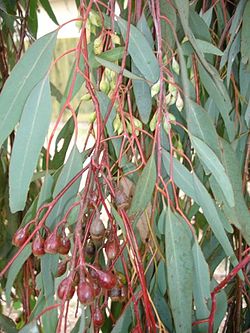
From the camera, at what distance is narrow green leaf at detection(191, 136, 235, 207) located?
624 millimetres

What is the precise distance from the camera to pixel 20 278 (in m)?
1.27

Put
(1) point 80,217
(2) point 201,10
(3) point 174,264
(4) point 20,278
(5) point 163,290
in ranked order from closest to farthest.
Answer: (1) point 80,217, (3) point 174,264, (5) point 163,290, (2) point 201,10, (4) point 20,278

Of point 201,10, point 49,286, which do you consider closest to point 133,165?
point 49,286

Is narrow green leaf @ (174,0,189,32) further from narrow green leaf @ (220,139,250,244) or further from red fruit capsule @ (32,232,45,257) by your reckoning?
red fruit capsule @ (32,232,45,257)

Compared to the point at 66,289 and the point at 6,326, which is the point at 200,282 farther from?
the point at 6,326

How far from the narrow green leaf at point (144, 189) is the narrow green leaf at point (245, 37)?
23cm

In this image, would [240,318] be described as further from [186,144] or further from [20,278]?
[20,278]

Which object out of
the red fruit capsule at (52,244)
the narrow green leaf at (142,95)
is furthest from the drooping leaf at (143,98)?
the red fruit capsule at (52,244)

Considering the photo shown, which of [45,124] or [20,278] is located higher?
[45,124]

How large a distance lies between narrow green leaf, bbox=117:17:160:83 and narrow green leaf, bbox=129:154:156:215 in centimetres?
10

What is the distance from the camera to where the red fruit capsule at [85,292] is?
20.5 inches

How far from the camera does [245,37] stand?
0.80m

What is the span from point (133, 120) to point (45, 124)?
3.7 inches

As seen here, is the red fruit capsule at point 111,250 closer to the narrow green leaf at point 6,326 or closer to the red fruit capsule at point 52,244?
the red fruit capsule at point 52,244
